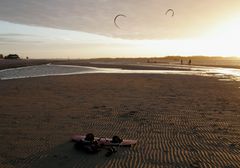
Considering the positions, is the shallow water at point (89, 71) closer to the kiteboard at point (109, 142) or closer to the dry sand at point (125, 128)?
the dry sand at point (125, 128)

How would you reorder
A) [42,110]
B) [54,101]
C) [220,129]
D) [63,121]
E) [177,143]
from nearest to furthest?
[177,143], [220,129], [63,121], [42,110], [54,101]

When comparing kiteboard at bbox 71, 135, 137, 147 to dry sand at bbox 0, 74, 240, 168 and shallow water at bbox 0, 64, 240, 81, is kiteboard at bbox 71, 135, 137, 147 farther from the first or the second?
shallow water at bbox 0, 64, 240, 81

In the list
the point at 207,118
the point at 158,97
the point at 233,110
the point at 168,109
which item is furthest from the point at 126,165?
the point at 158,97

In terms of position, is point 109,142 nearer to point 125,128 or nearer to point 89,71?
point 125,128

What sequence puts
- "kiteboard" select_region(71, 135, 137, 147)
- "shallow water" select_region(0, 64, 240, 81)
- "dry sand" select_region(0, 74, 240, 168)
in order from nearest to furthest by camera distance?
"dry sand" select_region(0, 74, 240, 168) → "kiteboard" select_region(71, 135, 137, 147) → "shallow water" select_region(0, 64, 240, 81)

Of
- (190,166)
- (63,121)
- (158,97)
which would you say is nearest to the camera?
(190,166)

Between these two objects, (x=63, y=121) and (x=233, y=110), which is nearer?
(x=63, y=121)

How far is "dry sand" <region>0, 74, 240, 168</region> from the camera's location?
8.58 m

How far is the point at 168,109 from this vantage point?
1550 centimetres

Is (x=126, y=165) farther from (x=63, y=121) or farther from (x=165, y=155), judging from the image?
(x=63, y=121)

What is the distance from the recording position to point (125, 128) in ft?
38.7

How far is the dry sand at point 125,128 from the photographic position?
8.58 m

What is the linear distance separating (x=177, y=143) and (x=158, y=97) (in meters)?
9.67

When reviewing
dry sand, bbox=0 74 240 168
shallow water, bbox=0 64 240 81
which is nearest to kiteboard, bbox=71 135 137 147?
dry sand, bbox=0 74 240 168
